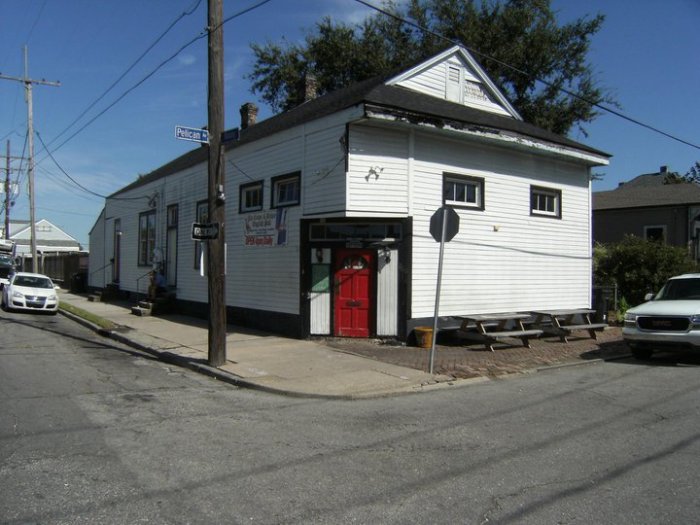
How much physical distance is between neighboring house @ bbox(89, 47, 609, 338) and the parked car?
358 cm

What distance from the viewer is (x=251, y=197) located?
15938 millimetres

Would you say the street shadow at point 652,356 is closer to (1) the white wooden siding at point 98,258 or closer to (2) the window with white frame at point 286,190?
(2) the window with white frame at point 286,190

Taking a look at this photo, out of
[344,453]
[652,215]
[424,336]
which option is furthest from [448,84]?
[652,215]

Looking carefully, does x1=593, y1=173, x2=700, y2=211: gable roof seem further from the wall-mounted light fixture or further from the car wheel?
the wall-mounted light fixture

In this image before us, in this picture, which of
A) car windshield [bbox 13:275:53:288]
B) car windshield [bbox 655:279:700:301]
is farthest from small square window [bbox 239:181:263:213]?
car windshield [bbox 655:279:700:301]

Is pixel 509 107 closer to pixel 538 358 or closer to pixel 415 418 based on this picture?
pixel 538 358

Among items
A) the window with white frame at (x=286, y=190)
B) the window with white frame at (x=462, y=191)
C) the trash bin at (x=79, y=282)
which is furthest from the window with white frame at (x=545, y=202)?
the trash bin at (x=79, y=282)

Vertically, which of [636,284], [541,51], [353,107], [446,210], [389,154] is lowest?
[636,284]

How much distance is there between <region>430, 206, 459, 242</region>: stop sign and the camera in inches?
383

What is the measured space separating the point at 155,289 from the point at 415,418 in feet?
48.3

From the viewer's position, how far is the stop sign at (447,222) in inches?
383

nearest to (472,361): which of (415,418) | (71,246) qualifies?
(415,418)

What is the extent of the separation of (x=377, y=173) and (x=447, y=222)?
125 inches

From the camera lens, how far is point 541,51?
3083 cm
